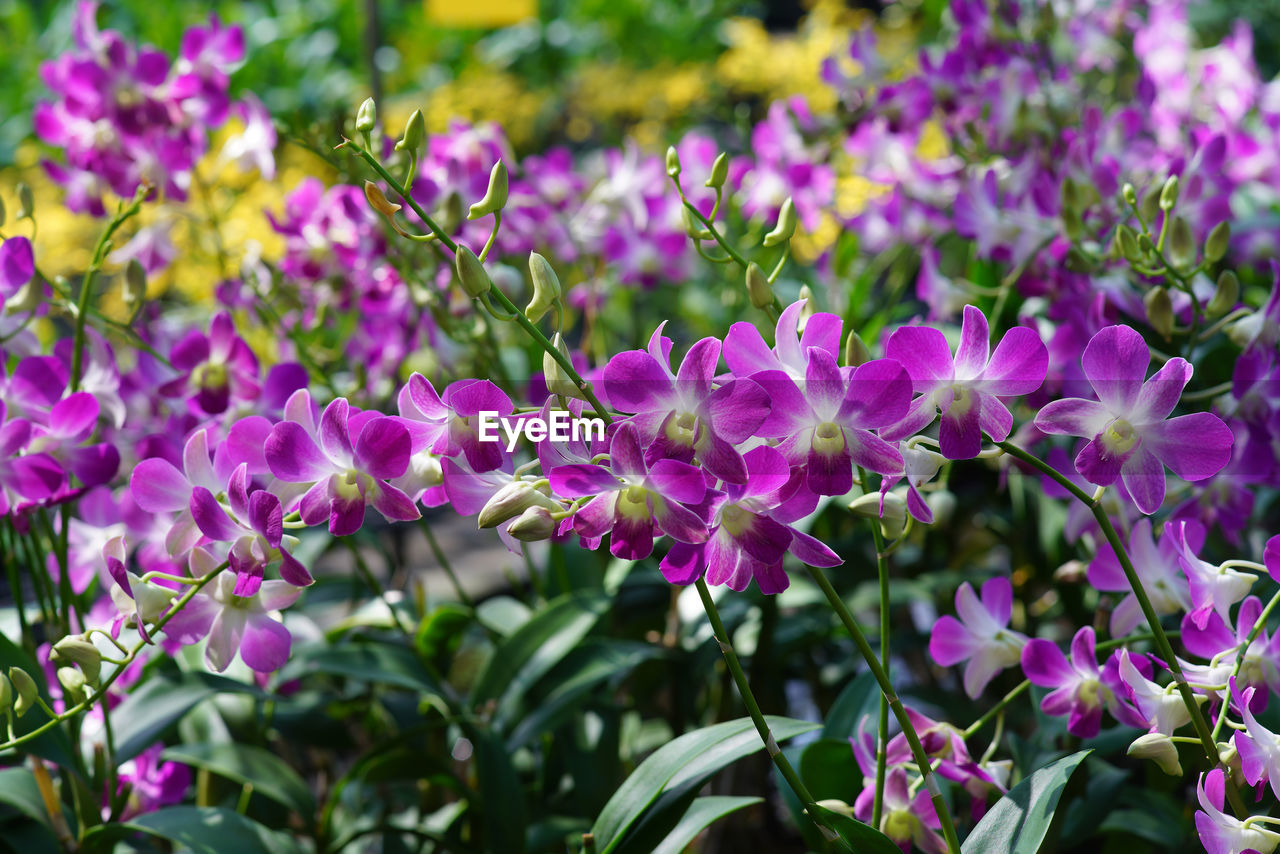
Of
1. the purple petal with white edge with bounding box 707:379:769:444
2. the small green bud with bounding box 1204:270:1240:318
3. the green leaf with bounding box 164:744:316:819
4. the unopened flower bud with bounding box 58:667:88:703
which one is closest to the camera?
the purple petal with white edge with bounding box 707:379:769:444

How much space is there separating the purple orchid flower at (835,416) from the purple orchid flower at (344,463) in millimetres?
171

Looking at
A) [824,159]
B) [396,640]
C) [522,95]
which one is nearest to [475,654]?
[396,640]

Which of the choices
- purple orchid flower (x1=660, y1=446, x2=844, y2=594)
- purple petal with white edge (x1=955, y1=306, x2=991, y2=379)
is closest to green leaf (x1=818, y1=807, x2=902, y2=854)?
purple orchid flower (x1=660, y1=446, x2=844, y2=594)

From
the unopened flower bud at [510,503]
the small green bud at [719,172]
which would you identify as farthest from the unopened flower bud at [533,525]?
the small green bud at [719,172]

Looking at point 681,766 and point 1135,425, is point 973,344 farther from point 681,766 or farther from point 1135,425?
point 681,766

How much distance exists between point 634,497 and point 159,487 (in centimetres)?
28

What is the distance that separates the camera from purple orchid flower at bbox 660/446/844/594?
→ 43 centimetres

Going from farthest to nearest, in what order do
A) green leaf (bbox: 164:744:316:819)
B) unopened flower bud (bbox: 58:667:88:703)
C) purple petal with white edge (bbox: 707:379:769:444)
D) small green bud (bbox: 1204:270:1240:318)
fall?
green leaf (bbox: 164:744:316:819), small green bud (bbox: 1204:270:1240:318), unopened flower bud (bbox: 58:667:88:703), purple petal with white edge (bbox: 707:379:769:444)

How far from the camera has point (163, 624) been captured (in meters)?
0.51

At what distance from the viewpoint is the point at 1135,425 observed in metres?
0.47

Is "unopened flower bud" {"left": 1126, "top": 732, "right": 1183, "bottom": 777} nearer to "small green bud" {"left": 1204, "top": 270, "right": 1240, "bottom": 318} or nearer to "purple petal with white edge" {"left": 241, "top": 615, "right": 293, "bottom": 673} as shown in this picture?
"small green bud" {"left": 1204, "top": 270, "right": 1240, "bottom": 318}

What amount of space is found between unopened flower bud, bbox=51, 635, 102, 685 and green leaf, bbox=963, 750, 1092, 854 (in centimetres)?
46

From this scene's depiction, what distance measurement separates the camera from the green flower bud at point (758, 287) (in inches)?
19.4

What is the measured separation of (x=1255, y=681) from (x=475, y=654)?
85 centimetres
